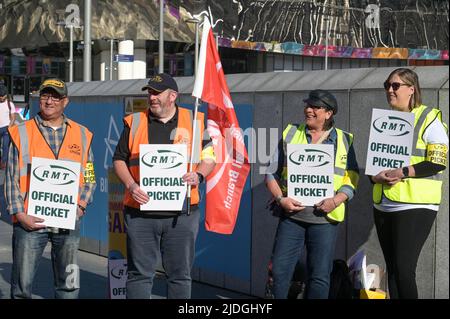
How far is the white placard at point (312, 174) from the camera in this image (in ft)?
21.0

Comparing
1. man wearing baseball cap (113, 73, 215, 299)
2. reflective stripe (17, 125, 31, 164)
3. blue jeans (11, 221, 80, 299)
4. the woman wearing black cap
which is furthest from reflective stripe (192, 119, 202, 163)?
reflective stripe (17, 125, 31, 164)

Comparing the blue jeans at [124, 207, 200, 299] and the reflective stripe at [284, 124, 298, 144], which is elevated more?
the reflective stripe at [284, 124, 298, 144]

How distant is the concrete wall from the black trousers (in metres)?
0.38

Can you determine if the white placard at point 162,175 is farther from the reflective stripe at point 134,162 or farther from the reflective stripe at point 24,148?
the reflective stripe at point 24,148

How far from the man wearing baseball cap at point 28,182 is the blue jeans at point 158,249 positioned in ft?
1.14

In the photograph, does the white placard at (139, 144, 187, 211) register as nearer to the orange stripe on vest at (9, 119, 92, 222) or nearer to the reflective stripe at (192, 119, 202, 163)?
the reflective stripe at (192, 119, 202, 163)

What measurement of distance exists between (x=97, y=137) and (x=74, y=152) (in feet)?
14.6

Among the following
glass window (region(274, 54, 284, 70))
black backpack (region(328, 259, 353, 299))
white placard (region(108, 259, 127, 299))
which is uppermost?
black backpack (region(328, 259, 353, 299))

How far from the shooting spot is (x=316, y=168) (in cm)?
641

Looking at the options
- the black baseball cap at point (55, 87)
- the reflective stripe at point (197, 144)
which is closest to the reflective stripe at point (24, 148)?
the black baseball cap at point (55, 87)

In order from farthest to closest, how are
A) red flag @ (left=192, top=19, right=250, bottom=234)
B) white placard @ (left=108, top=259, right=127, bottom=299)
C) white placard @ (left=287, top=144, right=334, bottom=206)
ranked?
red flag @ (left=192, top=19, right=250, bottom=234) < white placard @ (left=108, top=259, right=127, bottom=299) < white placard @ (left=287, top=144, right=334, bottom=206)

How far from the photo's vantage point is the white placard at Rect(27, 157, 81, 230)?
20.0 feet
